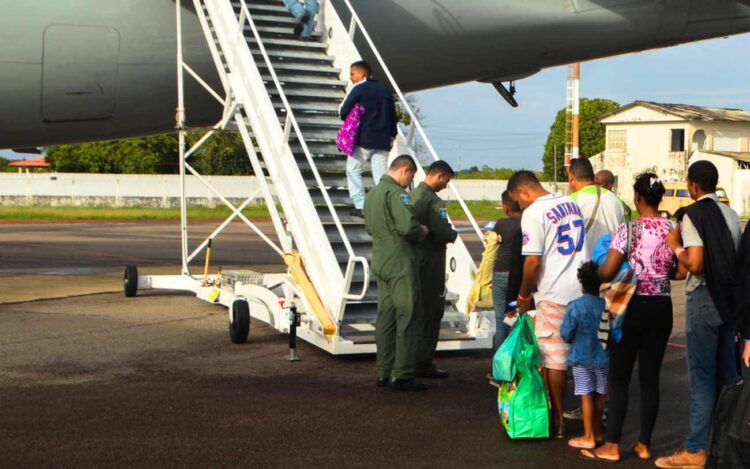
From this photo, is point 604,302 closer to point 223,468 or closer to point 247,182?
point 223,468

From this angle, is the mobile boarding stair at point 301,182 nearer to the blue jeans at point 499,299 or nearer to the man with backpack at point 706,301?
the blue jeans at point 499,299

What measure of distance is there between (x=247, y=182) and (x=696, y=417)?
5081 centimetres

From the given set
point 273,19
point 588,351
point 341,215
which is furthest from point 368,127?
point 588,351

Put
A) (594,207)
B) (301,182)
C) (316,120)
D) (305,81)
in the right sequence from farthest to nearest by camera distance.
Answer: (305,81) → (316,120) → (301,182) → (594,207)

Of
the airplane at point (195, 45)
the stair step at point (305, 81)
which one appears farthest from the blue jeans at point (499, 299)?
the airplane at point (195, 45)

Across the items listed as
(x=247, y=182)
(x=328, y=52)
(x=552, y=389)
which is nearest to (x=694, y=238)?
(x=552, y=389)

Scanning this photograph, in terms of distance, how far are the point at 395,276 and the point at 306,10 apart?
220 inches

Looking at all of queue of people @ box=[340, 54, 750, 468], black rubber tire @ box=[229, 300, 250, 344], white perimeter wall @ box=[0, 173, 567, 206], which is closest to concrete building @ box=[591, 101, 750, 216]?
white perimeter wall @ box=[0, 173, 567, 206]

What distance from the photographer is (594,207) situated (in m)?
8.48

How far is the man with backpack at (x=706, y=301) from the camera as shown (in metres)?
6.45

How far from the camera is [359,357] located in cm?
1037

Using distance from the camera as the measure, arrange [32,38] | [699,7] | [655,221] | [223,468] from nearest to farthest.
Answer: [223,468] → [655,221] → [32,38] → [699,7]

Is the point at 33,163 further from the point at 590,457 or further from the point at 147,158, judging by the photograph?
the point at 590,457

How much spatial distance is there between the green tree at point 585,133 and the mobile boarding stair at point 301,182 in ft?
268
